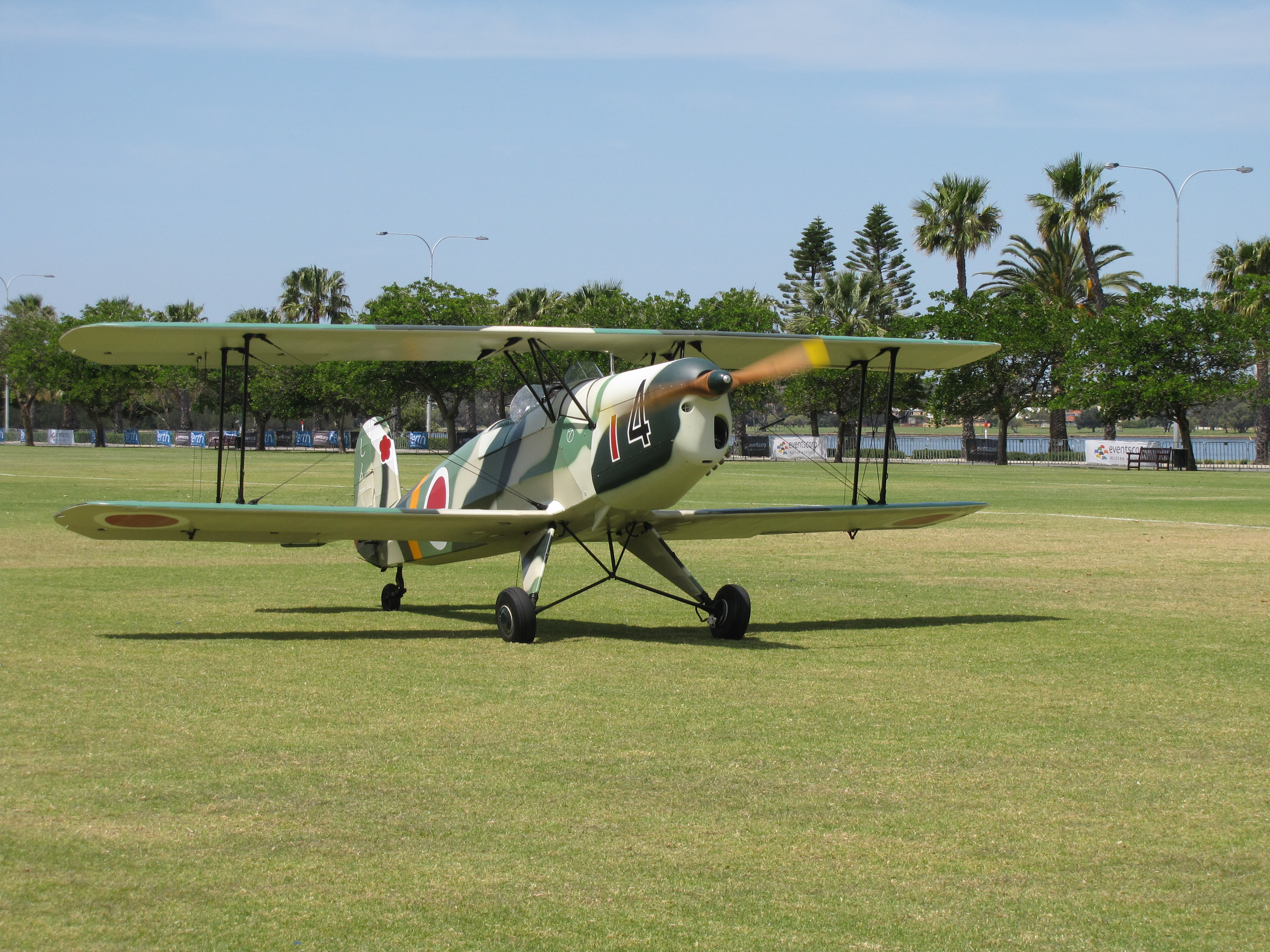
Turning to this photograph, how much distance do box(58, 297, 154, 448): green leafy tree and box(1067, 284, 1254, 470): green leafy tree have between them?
58247 mm

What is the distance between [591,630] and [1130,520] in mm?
16979

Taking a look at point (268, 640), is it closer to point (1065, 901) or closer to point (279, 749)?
point (279, 749)

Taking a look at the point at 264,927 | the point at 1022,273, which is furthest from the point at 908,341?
the point at 1022,273

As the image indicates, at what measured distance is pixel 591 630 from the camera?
11.4m

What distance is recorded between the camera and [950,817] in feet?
17.9

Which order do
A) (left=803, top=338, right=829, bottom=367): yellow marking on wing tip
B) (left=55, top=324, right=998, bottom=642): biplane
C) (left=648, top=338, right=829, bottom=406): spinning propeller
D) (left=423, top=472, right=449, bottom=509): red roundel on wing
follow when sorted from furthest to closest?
(left=423, top=472, right=449, bottom=509): red roundel on wing, (left=803, top=338, right=829, bottom=367): yellow marking on wing tip, (left=55, top=324, right=998, bottom=642): biplane, (left=648, top=338, right=829, bottom=406): spinning propeller

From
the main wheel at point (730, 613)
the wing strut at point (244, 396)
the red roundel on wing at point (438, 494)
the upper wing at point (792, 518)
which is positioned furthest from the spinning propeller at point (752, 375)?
the red roundel on wing at point (438, 494)

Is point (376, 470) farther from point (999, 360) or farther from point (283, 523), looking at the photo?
point (999, 360)

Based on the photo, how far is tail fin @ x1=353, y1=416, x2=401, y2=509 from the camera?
549 inches

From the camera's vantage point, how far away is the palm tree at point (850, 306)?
84688 millimetres

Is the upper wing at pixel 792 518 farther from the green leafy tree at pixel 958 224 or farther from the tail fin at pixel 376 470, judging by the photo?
the green leafy tree at pixel 958 224

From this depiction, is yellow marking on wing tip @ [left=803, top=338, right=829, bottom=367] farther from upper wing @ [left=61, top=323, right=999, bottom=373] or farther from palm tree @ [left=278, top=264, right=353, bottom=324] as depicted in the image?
palm tree @ [left=278, top=264, right=353, bottom=324]

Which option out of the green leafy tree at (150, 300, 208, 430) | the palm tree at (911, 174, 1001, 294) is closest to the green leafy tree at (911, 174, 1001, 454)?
the palm tree at (911, 174, 1001, 294)

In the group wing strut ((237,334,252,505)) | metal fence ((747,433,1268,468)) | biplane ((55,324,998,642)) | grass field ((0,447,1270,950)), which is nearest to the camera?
grass field ((0,447,1270,950))
